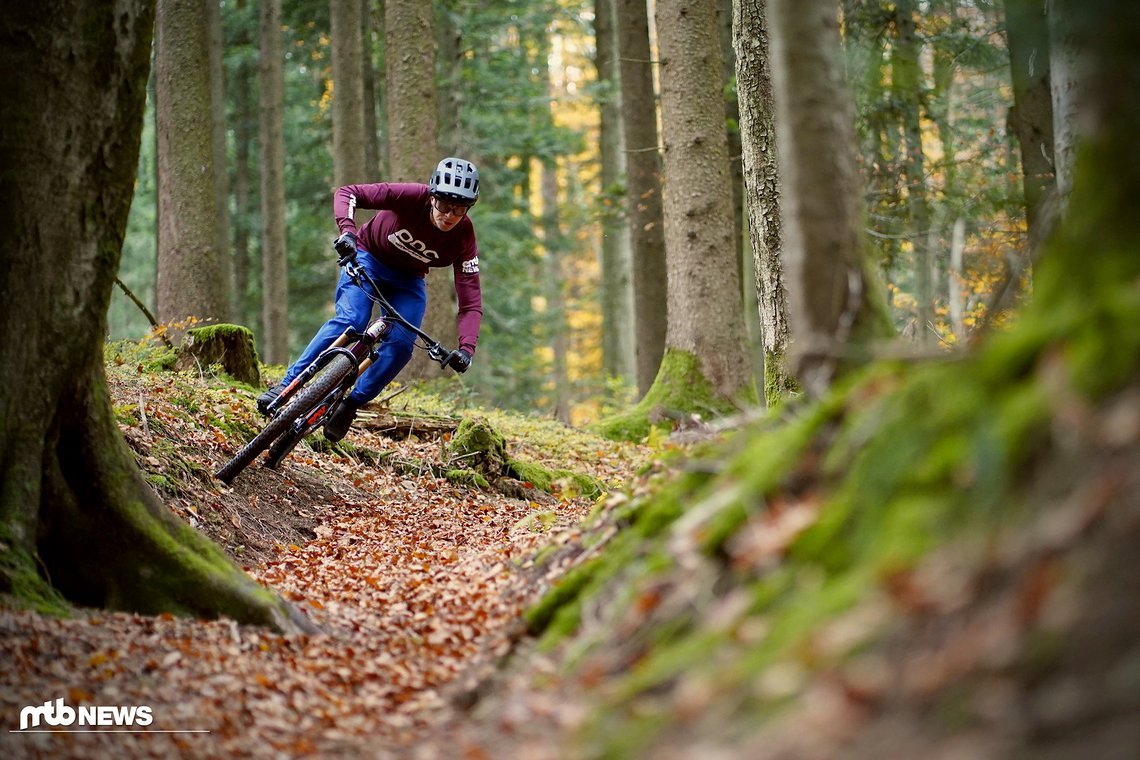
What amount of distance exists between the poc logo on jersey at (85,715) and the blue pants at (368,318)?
402 cm

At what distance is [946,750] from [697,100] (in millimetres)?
10813

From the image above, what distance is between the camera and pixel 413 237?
7656mm

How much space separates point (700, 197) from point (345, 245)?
5999 mm

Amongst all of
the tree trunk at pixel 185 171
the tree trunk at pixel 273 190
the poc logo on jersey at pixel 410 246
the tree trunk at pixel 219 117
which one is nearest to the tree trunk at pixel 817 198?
Answer: the poc logo on jersey at pixel 410 246

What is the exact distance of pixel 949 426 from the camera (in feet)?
8.80

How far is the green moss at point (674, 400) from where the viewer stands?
40.1 ft

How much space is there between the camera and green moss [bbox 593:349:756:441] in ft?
40.1

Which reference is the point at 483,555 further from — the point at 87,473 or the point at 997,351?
the point at 997,351

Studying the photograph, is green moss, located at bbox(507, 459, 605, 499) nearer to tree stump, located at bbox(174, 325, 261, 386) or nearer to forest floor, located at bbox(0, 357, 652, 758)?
forest floor, located at bbox(0, 357, 652, 758)

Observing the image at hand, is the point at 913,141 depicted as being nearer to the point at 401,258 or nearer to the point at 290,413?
the point at 401,258

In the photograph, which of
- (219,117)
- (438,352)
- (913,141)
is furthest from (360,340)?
(219,117)

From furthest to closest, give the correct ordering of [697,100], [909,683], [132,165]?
[697,100]
[132,165]
[909,683]

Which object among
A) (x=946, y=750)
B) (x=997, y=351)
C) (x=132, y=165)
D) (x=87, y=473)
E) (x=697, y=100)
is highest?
(x=697, y=100)

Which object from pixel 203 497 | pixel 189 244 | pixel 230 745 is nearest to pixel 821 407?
pixel 230 745
